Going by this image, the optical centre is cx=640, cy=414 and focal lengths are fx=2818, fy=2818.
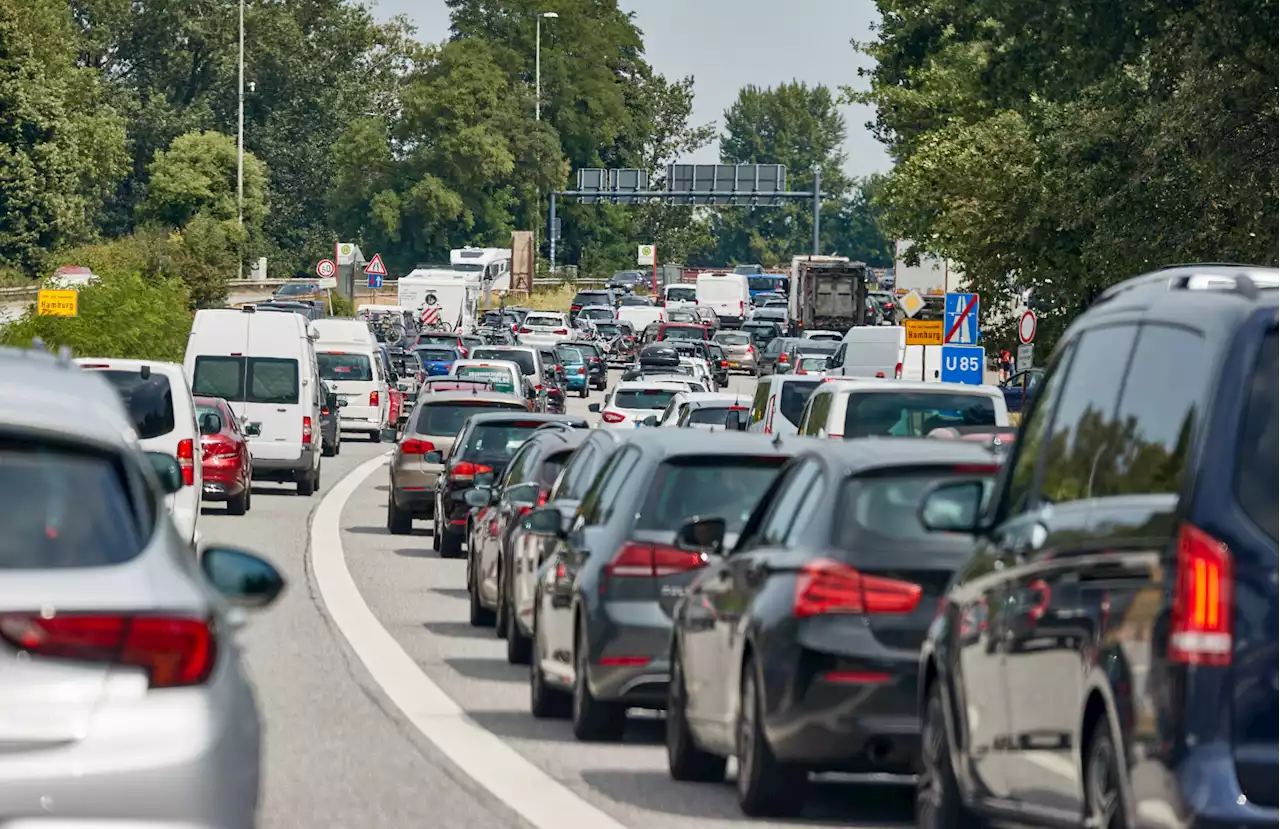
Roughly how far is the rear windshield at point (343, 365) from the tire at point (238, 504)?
1917 centimetres

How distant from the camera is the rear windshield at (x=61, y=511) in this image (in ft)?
19.7

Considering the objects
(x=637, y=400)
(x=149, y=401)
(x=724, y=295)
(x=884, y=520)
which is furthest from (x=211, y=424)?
(x=724, y=295)

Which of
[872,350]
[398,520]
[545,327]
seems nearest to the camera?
[398,520]

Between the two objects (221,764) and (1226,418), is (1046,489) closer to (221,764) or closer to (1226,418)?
(1226,418)

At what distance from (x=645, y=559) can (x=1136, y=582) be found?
19.8ft

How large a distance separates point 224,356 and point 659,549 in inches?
1018

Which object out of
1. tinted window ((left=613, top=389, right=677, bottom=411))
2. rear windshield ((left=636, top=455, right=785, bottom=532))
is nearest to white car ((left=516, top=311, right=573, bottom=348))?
tinted window ((left=613, top=389, right=677, bottom=411))

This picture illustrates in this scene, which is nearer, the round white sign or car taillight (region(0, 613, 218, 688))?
car taillight (region(0, 613, 218, 688))

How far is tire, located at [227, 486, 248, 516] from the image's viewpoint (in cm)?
3170

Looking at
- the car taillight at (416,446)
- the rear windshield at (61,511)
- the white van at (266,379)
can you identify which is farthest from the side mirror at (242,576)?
the white van at (266,379)

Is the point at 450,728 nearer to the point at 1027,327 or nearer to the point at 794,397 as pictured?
the point at 794,397

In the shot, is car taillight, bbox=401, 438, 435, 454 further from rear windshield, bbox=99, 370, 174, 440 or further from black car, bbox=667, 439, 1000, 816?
black car, bbox=667, 439, 1000, 816

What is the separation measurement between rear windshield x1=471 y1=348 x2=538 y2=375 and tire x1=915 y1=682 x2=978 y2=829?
5078 centimetres

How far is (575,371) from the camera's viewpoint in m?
76.3
